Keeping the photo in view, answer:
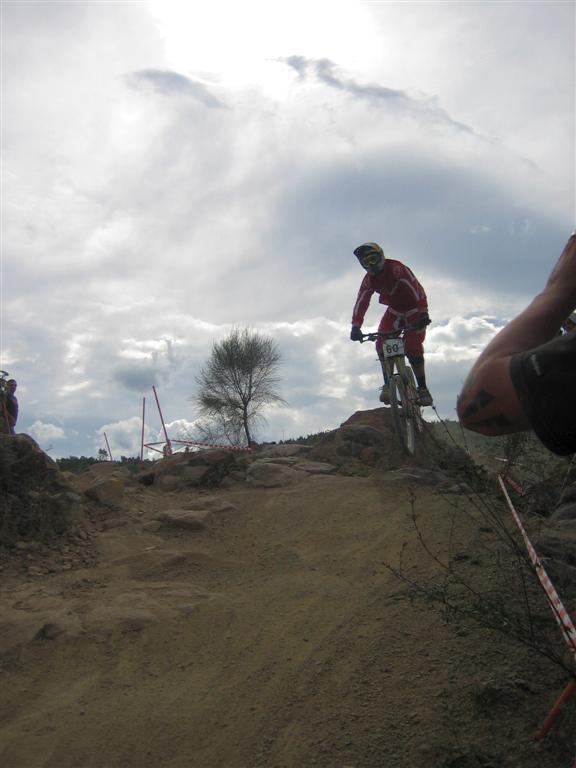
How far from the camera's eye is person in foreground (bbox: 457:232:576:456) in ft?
3.91

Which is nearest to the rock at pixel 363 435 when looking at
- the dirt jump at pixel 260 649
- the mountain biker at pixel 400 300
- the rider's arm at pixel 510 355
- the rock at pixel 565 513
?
the mountain biker at pixel 400 300

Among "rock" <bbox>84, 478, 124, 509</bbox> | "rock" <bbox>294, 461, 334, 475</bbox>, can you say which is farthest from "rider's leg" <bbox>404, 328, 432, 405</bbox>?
"rock" <bbox>84, 478, 124, 509</bbox>

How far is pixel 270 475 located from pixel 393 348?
212cm

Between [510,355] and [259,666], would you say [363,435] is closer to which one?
[259,666]

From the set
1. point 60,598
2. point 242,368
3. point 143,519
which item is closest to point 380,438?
point 143,519

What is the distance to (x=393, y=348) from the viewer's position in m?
7.42

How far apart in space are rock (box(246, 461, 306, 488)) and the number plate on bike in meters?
1.85

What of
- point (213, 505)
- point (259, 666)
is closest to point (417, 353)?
point (213, 505)

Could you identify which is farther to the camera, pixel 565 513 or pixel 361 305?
pixel 361 305

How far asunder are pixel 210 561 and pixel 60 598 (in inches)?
47.8

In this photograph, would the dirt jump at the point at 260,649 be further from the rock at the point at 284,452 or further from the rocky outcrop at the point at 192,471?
the rock at the point at 284,452

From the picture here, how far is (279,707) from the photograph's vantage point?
2.94 m

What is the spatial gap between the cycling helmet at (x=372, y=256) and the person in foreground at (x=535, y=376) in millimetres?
6268

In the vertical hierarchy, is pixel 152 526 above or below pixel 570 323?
below
